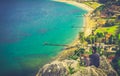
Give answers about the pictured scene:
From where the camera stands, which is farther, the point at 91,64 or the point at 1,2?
the point at 1,2

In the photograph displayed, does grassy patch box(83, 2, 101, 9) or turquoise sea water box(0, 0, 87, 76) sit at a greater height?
grassy patch box(83, 2, 101, 9)

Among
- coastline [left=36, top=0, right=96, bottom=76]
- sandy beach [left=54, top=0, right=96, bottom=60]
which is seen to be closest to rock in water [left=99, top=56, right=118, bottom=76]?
coastline [left=36, top=0, right=96, bottom=76]

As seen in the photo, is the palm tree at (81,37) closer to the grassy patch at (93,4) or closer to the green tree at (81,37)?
the green tree at (81,37)

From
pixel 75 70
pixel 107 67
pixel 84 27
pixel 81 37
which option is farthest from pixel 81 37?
pixel 75 70

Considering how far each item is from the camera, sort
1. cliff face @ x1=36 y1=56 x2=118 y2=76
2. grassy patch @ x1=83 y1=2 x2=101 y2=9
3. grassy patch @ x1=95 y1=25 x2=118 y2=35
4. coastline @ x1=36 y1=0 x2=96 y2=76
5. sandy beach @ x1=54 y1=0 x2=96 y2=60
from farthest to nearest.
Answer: grassy patch @ x1=83 y1=2 x2=101 y2=9 < grassy patch @ x1=95 y1=25 x2=118 y2=35 < sandy beach @ x1=54 y1=0 x2=96 y2=60 < coastline @ x1=36 y1=0 x2=96 y2=76 < cliff face @ x1=36 y1=56 x2=118 y2=76

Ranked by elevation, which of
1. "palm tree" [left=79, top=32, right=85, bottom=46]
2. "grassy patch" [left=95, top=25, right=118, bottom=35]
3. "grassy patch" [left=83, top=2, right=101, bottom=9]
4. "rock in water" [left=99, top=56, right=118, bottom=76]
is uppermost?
"grassy patch" [left=83, top=2, right=101, bottom=9]

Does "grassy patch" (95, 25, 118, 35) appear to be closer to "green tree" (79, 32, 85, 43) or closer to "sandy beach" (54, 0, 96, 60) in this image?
"sandy beach" (54, 0, 96, 60)

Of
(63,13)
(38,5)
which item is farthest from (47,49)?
(38,5)

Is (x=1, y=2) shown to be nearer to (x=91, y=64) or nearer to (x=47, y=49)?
(x=47, y=49)
